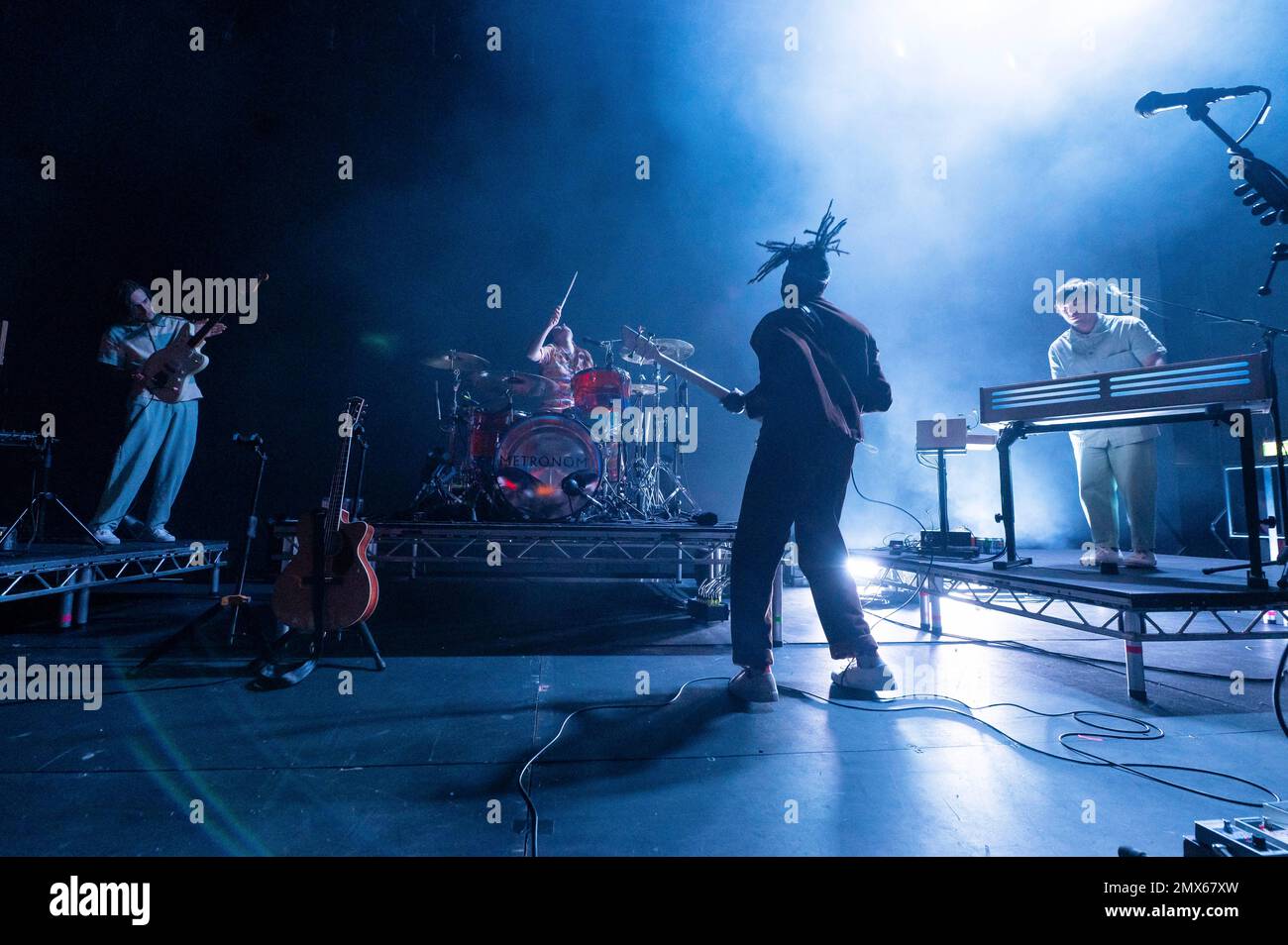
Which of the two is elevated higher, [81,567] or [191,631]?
[81,567]

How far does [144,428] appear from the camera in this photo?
4.83m

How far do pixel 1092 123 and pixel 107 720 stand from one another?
12171 mm

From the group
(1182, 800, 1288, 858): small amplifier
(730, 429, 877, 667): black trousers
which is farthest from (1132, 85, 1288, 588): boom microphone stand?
(1182, 800, 1288, 858): small amplifier

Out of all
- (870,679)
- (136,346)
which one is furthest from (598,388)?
(870,679)

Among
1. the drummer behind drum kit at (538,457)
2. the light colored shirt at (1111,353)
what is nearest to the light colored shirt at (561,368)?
the drummer behind drum kit at (538,457)

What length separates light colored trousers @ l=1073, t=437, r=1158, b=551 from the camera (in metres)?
3.95

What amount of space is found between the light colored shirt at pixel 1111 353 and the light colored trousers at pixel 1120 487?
0.21ft

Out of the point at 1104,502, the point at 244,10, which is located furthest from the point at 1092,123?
the point at 244,10

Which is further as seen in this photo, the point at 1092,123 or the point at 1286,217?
the point at 1092,123

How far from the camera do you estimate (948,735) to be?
2297 millimetres

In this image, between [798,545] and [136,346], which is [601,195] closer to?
[136,346]

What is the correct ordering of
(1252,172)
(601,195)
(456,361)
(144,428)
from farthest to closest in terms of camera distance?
(601,195) < (456,361) < (144,428) < (1252,172)

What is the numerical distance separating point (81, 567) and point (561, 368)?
4459mm
